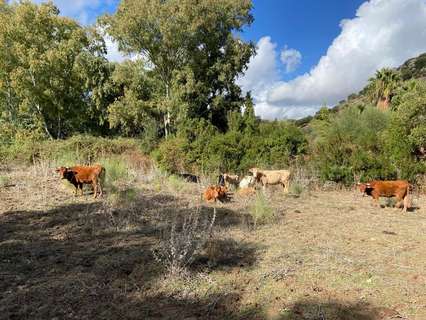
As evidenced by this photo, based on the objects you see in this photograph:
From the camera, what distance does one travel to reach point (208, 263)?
16.9ft

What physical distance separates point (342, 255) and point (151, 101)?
2131 cm

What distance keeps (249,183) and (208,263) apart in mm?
6260

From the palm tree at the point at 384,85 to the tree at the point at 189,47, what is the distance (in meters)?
19.1

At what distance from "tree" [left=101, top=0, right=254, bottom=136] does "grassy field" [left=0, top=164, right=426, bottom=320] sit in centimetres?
1639

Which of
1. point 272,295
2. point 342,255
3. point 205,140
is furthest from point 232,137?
point 272,295

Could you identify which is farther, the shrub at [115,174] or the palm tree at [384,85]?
the palm tree at [384,85]

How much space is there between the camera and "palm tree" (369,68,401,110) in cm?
3841

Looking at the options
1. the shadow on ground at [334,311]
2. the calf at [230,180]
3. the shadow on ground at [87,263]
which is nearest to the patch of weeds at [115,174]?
the shadow on ground at [87,263]

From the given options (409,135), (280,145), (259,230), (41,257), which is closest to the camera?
(41,257)

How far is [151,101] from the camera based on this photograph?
83.6 ft

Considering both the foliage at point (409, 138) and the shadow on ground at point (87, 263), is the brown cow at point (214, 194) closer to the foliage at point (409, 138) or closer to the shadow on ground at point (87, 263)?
the shadow on ground at point (87, 263)

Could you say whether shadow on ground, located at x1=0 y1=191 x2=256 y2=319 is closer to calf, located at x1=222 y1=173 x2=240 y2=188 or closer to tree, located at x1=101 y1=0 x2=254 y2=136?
calf, located at x1=222 y1=173 x2=240 y2=188

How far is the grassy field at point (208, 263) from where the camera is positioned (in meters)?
4.07

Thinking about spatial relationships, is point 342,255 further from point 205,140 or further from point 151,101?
point 151,101
